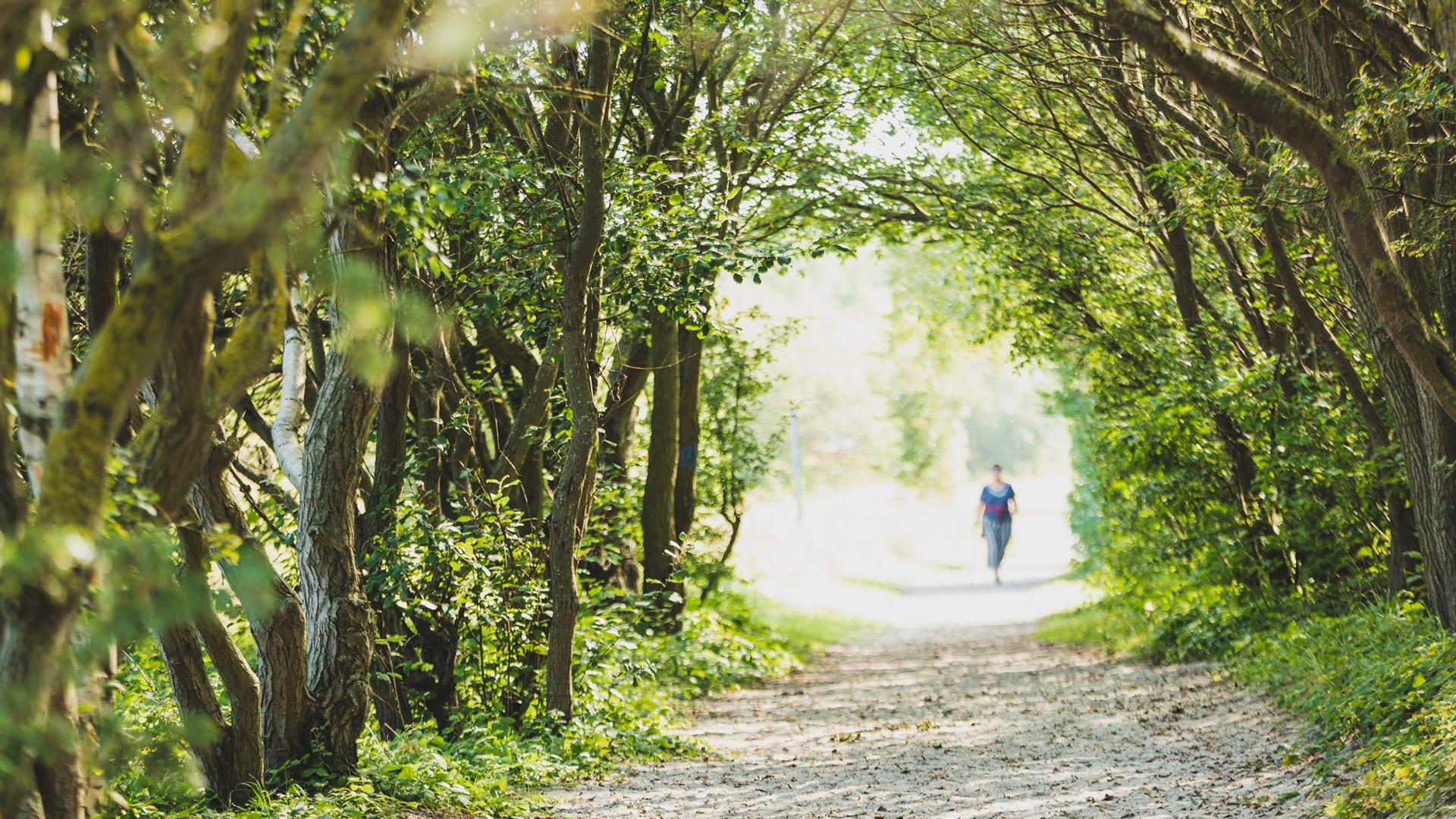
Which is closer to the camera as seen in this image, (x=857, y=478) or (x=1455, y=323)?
(x=1455, y=323)

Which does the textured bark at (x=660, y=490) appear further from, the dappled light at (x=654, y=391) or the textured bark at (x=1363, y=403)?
the textured bark at (x=1363, y=403)

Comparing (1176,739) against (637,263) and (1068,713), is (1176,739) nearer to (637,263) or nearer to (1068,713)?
(1068,713)

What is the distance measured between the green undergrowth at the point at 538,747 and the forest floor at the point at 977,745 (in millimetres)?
264

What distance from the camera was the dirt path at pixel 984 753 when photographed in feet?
21.5

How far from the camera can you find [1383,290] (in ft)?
18.5

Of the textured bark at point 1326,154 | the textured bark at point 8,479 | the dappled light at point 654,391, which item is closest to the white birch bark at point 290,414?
the dappled light at point 654,391

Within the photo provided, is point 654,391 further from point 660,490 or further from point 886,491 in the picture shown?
point 886,491

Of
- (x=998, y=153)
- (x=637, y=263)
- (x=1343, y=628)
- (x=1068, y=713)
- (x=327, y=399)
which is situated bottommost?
(x=1068, y=713)

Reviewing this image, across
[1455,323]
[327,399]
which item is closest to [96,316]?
[327,399]

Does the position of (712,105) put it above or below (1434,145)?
above

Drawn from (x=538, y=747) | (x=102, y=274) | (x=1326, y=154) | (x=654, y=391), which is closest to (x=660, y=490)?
(x=654, y=391)

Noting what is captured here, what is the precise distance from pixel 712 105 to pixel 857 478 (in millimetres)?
51303

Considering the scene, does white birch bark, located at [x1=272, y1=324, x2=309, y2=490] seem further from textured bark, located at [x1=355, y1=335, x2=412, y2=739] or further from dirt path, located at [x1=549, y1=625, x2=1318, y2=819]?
dirt path, located at [x1=549, y1=625, x2=1318, y2=819]

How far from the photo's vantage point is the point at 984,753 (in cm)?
816
